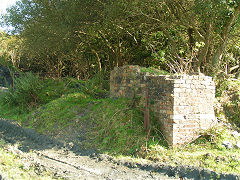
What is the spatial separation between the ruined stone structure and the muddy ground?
1.10 metres

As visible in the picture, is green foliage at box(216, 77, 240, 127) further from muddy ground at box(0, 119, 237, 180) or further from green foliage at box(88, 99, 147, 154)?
muddy ground at box(0, 119, 237, 180)

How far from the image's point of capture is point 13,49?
16.9 meters

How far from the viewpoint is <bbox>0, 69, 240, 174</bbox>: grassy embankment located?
18.8 ft

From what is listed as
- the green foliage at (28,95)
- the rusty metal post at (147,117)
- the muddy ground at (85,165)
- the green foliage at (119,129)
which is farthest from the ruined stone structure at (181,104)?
the green foliage at (28,95)

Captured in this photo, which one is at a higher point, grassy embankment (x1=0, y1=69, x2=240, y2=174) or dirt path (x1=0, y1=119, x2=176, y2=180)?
grassy embankment (x1=0, y1=69, x2=240, y2=174)

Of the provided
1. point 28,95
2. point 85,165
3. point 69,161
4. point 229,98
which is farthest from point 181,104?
point 28,95

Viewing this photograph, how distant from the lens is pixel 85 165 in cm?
566

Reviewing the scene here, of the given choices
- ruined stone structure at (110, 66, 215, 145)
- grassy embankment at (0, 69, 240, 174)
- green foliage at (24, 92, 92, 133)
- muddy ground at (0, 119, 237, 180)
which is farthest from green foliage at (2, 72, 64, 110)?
ruined stone structure at (110, 66, 215, 145)

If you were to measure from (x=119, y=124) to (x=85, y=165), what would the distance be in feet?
5.79

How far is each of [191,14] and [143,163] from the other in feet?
19.0

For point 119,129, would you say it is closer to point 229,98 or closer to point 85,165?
point 85,165

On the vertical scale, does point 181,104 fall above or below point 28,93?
above

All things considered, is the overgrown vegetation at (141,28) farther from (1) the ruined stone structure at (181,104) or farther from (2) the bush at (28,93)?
(2) the bush at (28,93)

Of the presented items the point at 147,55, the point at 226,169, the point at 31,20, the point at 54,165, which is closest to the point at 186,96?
the point at 226,169
